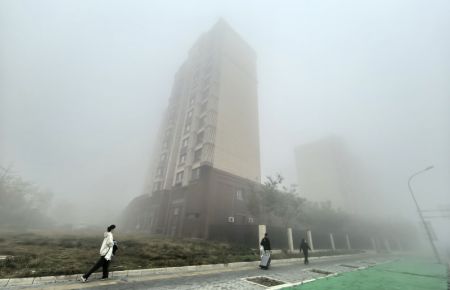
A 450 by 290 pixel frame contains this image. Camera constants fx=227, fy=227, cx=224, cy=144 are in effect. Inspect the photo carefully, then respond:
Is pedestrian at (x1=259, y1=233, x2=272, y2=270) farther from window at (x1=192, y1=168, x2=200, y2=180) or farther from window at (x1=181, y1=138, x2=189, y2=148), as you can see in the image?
window at (x1=181, y1=138, x2=189, y2=148)

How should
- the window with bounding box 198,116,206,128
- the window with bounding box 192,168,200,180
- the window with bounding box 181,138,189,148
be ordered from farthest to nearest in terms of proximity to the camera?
the window with bounding box 181,138,189,148 < the window with bounding box 198,116,206,128 < the window with bounding box 192,168,200,180

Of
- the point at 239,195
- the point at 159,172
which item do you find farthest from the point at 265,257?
the point at 159,172

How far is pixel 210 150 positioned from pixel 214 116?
630 centimetres

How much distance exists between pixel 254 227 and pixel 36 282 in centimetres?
1927

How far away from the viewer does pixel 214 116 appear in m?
37.1

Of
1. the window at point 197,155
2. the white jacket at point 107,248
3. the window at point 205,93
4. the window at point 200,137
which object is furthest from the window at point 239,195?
the white jacket at point 107,248

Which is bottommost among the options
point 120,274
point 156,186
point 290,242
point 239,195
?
point 120,274

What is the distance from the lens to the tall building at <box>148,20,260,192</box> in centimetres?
3606

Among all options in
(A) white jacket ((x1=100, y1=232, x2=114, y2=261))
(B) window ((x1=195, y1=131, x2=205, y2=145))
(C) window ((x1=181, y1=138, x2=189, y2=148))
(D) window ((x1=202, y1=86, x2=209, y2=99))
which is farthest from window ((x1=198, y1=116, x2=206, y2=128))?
(A) white jacket ((x1=100, y1=232, x2=114, y2=261))

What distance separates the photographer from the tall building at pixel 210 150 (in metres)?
31.0

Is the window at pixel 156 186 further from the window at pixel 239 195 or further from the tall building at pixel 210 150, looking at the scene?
the window at pixel 239 195

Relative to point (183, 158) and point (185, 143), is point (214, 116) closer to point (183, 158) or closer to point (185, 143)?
point (185, 143)

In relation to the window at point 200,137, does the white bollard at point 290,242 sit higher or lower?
lower

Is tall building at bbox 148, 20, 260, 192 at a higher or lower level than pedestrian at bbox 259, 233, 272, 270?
higher
